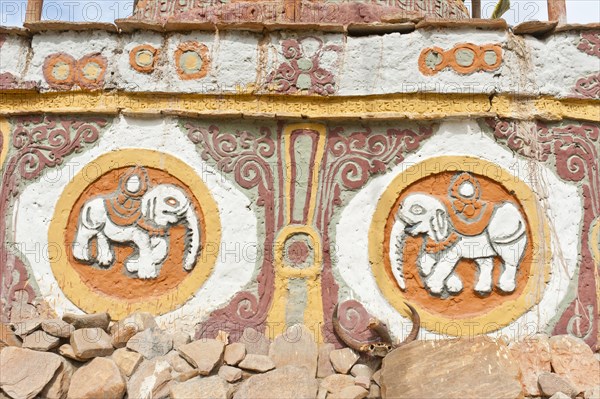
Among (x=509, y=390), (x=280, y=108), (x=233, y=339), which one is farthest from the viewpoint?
(x=280, y=108)

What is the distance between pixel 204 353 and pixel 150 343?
38 cm

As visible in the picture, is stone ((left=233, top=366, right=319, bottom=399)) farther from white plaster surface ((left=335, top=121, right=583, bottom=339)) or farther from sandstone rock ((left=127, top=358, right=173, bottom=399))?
white plaster surface ((left=335, top=121, right=583, bottom=339))

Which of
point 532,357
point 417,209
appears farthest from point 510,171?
point 532,357

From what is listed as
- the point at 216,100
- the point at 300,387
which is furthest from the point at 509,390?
the point at 216,100

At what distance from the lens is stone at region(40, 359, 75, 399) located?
443 centimetres

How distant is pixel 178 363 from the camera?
15.1 ft

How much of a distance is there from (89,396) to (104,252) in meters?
1.09

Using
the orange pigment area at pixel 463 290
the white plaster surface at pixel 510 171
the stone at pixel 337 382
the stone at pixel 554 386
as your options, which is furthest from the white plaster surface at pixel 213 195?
the stone at pixel 554 386

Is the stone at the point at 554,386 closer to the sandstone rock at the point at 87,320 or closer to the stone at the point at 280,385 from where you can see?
the stone at the point at 280,385

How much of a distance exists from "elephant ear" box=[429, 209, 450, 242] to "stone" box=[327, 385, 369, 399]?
124cm

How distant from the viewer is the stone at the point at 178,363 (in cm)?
456

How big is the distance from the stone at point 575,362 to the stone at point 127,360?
8.98ft

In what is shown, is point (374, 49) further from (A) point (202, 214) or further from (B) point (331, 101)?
(A) point (202, 214)

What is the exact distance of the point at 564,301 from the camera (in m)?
4.98
